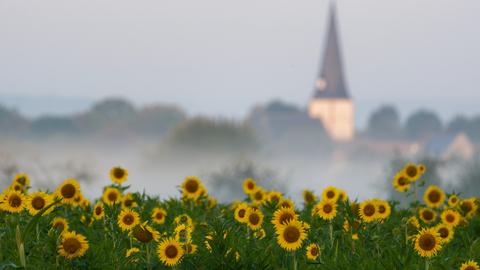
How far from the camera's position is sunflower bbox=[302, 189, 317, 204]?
919 cm

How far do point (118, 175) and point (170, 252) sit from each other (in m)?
3.66

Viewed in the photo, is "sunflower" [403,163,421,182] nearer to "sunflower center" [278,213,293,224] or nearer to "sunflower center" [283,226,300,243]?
"sunflower center" [278,213,293,224]

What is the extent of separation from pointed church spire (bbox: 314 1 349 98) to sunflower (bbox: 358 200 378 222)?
135 m

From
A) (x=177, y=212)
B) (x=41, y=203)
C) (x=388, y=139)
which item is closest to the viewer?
(x=41, y=203)

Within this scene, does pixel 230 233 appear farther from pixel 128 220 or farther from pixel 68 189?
pixel 68 189

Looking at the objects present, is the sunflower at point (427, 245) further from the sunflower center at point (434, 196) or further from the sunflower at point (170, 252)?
the sunflower center at point (434, 196)

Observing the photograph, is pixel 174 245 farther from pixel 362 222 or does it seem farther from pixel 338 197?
pixel 338 197

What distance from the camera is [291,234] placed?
4918 millimetres

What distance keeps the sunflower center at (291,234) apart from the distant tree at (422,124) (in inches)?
6143

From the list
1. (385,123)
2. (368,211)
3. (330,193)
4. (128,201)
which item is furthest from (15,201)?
(385,123)

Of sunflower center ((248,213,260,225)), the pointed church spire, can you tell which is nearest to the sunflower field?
sunflower center ((248,213,260,225))

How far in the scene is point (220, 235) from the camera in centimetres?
489

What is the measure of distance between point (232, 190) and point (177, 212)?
52750 millimetres

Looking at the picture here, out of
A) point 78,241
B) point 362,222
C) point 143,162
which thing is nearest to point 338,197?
point 362,222
